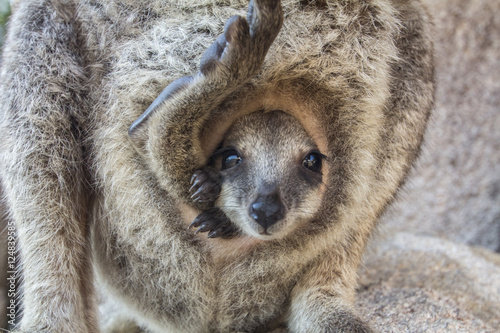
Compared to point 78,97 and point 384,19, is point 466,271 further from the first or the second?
point 78,97

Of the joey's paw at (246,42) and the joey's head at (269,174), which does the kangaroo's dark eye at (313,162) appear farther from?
the joey's paw at (246,42)

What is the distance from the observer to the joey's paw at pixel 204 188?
75.0 inches

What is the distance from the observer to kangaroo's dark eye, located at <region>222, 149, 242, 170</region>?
1.97 metres

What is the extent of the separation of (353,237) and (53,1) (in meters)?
1.73

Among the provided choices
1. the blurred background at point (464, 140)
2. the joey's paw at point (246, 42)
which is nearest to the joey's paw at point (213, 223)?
the joey's paw at point (246, 42)

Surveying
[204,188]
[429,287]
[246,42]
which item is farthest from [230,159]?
[429,287]

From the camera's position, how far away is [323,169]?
82.0 inches

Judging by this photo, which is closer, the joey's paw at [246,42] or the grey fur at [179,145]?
the joey's paw at [246,42]

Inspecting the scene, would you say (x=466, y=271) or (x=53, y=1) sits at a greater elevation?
(x=53, y=1)

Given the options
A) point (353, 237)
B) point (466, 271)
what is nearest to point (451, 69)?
point (466, 271)

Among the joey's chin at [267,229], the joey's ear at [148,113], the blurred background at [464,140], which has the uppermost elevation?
the joey's ear at [148,113]

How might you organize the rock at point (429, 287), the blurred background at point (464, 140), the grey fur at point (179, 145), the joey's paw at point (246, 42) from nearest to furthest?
the joey's paw at point (246, 42) < the grey fur at point (179, 145) < the rock at point (429, 287) < the blurred background at point (464, 140)

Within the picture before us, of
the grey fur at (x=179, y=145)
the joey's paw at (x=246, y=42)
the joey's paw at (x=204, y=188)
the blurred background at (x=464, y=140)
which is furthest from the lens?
the blurred background at (x=464, y=140)

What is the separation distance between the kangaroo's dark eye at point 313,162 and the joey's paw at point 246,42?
0.43m
